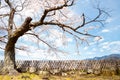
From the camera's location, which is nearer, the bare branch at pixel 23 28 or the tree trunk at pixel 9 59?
the bare branch at pixel 23 28

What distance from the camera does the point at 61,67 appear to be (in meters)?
25.9

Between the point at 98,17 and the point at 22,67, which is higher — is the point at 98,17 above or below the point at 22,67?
above

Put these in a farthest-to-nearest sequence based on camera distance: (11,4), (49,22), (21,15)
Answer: (21,15) → (11,4) → (49,22)

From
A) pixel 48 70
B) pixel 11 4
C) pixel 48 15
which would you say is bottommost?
pixel 48 70

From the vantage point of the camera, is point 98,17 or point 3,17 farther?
point 3,17

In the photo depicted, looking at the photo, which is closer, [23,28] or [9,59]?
[23,28]

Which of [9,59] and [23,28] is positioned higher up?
[23,28]

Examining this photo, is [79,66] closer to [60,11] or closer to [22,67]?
[22,67]

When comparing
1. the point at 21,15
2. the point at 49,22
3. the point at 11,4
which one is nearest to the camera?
the point at 49,22

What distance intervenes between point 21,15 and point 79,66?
8109 mm

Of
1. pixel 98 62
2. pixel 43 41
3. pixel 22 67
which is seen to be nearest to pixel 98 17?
pixel 43 41

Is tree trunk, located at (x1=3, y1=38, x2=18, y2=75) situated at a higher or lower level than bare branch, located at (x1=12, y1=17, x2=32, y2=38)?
lower

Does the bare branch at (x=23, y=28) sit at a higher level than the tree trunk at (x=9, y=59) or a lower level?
higher

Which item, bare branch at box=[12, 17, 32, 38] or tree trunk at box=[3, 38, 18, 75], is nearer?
bare branch at box=[12, 17, 32, 38]
